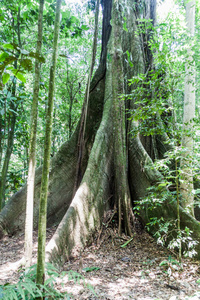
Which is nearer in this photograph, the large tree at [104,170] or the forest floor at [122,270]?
the forest floor at [122,270]

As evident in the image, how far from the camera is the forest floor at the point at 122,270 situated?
7.61 feet

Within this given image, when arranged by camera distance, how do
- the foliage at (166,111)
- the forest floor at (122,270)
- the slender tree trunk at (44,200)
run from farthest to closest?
the foliage at (166,111) → the forest floor at (122,270) → the slender tree trunk at (44,200)

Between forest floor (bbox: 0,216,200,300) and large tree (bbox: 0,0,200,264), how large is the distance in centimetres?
25

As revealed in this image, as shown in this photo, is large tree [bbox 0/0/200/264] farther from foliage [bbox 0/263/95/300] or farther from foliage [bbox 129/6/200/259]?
foliage [bbox 0/263/95/300]

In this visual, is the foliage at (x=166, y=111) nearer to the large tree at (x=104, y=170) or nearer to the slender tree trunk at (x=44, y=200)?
the large tree at (x=104, y=170)

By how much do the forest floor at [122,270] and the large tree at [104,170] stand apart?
0.83ft

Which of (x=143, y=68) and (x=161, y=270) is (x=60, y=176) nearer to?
(x=161, y=270)

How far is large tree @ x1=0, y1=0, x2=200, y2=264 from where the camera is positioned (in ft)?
11.3

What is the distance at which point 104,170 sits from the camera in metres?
4.38

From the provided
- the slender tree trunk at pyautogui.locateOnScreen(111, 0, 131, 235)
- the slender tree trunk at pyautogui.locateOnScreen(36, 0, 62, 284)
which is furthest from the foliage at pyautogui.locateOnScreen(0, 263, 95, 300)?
the slender tree trunk at pyautogui.locateOnScreen(111, 0, 131, 235)

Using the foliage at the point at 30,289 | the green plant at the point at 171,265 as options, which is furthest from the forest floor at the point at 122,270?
the foliage at the point at 30,289

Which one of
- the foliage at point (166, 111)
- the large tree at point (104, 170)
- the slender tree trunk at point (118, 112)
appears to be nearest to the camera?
the foliage at point (166, 111)

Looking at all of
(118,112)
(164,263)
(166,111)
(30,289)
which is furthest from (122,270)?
(118,112)

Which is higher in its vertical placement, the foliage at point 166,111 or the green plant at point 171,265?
the foliage at point 166,111
